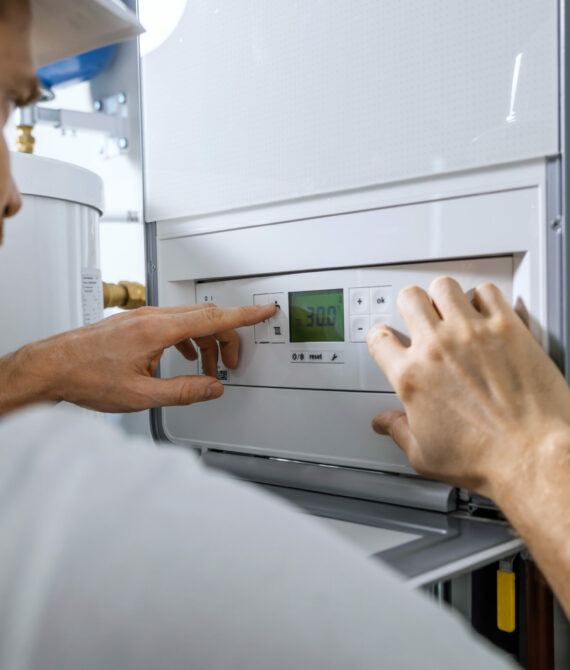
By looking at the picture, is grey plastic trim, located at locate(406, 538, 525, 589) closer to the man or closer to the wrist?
the wrist

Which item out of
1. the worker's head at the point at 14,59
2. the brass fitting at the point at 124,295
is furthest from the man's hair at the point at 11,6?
the brass fitting at the point at 124,295

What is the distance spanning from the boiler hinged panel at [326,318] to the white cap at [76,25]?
276 millimetres

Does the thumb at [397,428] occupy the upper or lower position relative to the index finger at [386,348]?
lower

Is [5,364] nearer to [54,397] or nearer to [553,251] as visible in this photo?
[54,397]

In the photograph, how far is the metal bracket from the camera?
123 centimetres

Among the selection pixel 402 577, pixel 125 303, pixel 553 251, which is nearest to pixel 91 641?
pixel 402 577

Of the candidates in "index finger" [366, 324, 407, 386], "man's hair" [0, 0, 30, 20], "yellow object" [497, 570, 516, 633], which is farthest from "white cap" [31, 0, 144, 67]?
"yellow object" [497, 570, 516, 633]

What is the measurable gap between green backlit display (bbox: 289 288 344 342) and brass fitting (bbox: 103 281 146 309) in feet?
1.71

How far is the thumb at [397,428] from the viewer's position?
0.55m

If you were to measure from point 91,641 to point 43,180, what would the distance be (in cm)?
67

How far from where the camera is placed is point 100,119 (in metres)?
1.30

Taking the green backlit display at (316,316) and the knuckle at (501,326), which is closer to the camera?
the knuckle at (501,326)

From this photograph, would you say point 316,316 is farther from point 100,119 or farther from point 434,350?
point 100,119

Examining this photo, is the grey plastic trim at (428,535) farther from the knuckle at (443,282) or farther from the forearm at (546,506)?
the knuckle at (443,282)
